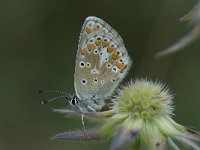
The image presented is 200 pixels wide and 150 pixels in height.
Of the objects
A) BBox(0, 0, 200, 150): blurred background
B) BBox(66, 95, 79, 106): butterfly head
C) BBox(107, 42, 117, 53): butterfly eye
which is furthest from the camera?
BBox(0, 0, 200, 150): blurred background

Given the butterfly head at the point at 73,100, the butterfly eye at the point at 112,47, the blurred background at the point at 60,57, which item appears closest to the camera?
the butterfly head at the point at 73,100

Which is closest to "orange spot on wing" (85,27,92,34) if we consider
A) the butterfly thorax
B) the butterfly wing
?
the butterfly wing

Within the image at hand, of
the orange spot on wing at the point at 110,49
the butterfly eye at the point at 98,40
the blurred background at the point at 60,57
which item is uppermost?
the blurred background at the point at 60,57

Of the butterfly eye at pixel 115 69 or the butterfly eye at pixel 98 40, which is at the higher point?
the butterfly eye at pixel 98 40

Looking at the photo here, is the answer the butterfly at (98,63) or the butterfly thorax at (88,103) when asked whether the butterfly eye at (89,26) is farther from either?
the butterfly thorax at (88,103)

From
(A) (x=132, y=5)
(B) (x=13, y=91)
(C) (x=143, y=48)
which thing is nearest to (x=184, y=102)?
(C) (x=143, y=48)

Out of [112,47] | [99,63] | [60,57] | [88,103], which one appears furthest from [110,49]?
[60,57]

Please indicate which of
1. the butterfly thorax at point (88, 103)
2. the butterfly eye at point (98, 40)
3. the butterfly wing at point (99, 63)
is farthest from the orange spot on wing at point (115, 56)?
the butterfly thorax at point (88, 103)

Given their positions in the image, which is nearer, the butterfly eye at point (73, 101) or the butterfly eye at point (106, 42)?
the butterfly eye at point (73, 101)

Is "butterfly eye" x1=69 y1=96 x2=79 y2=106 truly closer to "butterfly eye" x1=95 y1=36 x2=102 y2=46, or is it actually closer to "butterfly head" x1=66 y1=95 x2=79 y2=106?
"butterfly head" x1=66 y1=95 x2=79 y2=106
